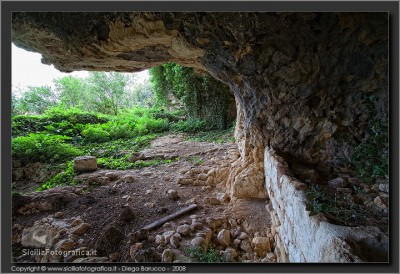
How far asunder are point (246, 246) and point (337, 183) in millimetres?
1119

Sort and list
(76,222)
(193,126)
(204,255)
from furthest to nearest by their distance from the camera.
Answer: (193,126), (76,222), (204,255)

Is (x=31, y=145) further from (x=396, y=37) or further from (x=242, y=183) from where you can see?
(x=396, y=37)

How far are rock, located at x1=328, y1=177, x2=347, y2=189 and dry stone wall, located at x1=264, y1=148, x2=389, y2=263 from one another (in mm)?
369

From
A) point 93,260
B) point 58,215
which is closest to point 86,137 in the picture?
point 58,215

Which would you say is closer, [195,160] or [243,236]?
[243,236]

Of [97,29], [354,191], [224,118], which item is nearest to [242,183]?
[354,191]

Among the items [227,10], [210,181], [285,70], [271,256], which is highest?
[227,10]

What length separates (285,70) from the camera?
2.19 m

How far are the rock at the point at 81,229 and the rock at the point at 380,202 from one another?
2.85 meters

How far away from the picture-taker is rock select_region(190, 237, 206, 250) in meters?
2.12

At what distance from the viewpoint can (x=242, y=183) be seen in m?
2.99

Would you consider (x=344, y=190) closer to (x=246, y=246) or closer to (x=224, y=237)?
(x=246, y=246)

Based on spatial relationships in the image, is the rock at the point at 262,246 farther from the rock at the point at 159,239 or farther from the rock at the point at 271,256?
the rock at the point at 159,239

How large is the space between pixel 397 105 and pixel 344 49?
2.01 feet
